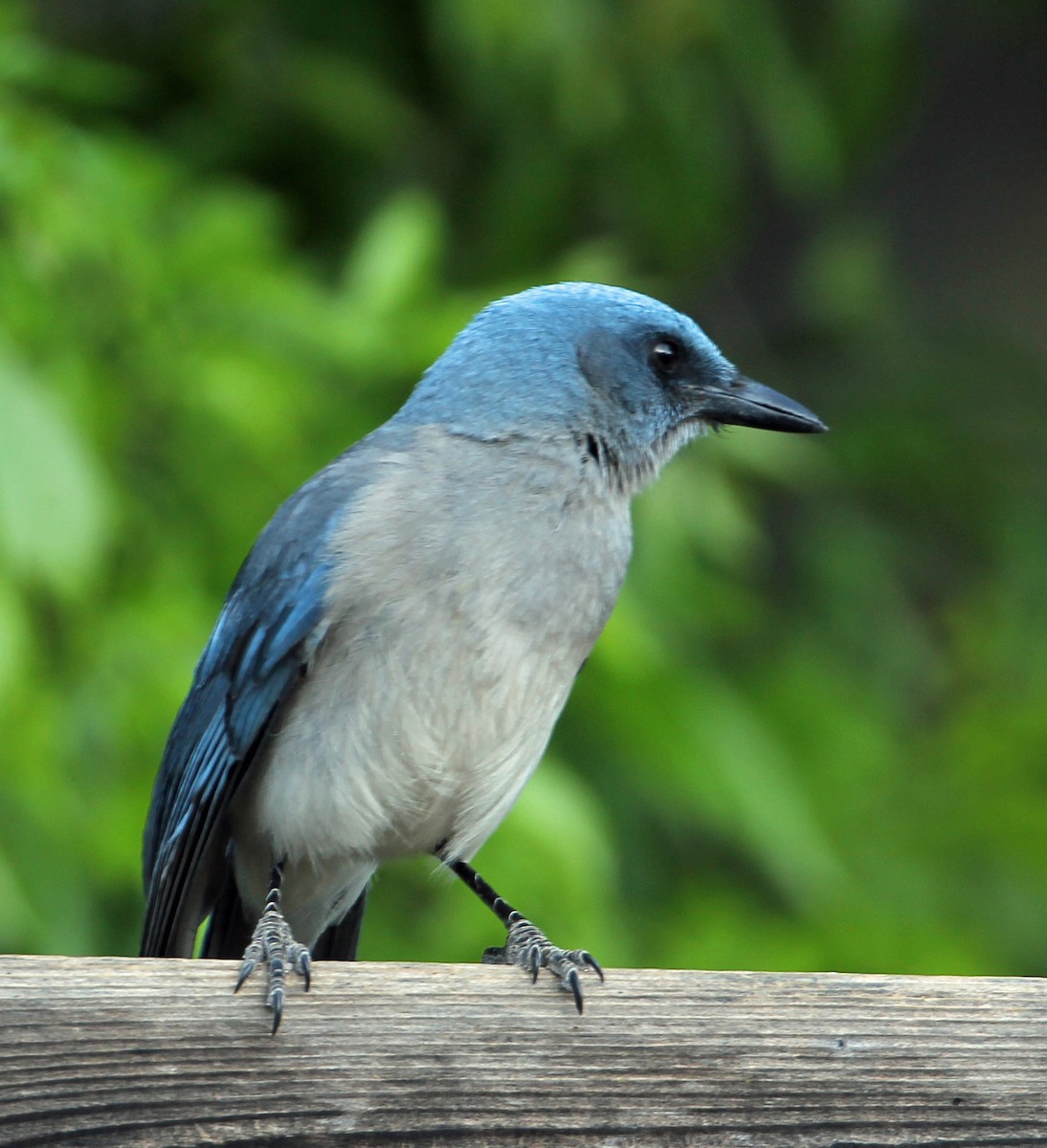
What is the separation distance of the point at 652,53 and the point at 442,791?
2497 mm

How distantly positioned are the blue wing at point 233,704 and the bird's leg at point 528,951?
378 millimetres

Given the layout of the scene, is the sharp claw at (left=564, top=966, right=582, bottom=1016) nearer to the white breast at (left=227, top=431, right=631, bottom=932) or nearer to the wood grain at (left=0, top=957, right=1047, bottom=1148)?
the wood grain at (left=0, top=957, right=1047, bottom=1148)

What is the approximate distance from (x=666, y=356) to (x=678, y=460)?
0.93 meters

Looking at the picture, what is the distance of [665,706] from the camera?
366cm

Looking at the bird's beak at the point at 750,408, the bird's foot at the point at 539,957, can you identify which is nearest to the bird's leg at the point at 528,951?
the bird's foot at the point at 539,957

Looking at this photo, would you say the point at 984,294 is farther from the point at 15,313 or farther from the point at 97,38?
the point at 15,313

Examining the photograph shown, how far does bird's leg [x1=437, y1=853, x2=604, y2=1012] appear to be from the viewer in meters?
1.78

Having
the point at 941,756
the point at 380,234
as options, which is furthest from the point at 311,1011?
the point at 941,756

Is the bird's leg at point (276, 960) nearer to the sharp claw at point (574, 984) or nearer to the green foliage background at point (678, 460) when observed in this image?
the sharp claw at point (574, 984)

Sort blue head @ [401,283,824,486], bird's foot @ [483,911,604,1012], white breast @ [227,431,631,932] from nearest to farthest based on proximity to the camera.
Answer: bird's foot @ [483,911,604,1012] → white breast @ [227,431,631,932] → blue head @ [401,283,824,486]

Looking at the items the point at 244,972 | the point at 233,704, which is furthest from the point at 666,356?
the point at 244,972

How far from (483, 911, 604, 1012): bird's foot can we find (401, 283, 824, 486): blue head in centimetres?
74

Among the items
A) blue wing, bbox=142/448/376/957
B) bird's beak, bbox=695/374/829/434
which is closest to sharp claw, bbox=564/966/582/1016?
blue wing, bbox=142/448/376/957

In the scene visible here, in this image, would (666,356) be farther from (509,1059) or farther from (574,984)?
(509,1059)
